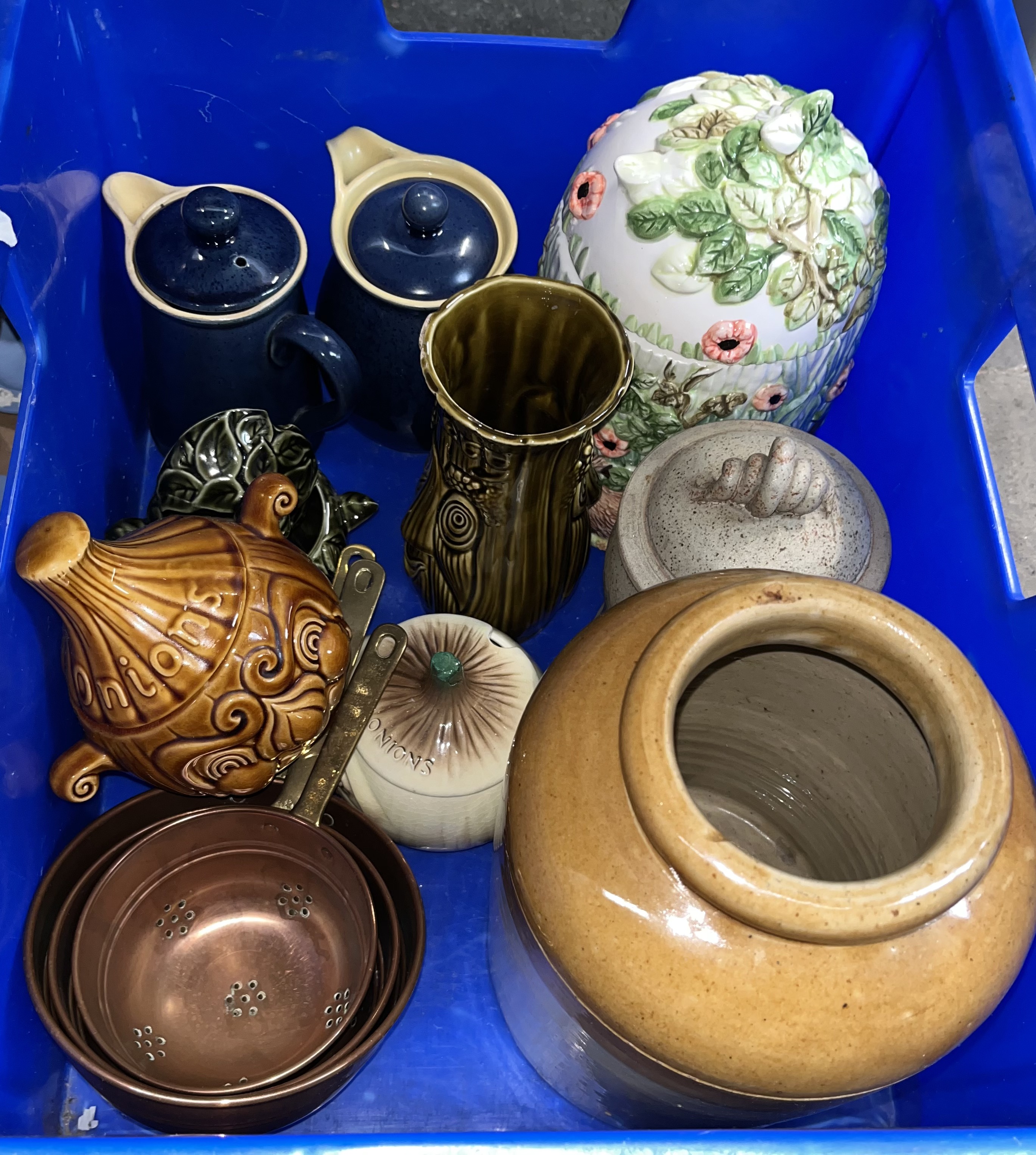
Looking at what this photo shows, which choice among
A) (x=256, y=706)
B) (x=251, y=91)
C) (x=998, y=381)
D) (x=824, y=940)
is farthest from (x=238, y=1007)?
(x=998, y=381)

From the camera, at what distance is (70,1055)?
0.50 meters

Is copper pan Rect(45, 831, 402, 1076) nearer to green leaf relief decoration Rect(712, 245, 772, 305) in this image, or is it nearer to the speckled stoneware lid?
the speckled stoneware lid

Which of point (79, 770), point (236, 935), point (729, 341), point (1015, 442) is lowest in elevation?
point (236, 935)

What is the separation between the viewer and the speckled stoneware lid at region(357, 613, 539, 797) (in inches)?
24.4

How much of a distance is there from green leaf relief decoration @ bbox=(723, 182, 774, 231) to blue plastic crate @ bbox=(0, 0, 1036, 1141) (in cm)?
16

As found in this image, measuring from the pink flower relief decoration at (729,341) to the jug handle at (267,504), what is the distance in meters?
0.27

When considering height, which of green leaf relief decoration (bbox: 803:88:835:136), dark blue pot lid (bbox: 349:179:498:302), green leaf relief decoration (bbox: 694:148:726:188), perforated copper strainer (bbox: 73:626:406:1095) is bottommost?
perforated copper strainer (bbox: 73:626:406:1095)

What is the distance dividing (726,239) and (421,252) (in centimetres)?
20

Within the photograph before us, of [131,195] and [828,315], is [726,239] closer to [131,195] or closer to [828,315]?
[828,315]

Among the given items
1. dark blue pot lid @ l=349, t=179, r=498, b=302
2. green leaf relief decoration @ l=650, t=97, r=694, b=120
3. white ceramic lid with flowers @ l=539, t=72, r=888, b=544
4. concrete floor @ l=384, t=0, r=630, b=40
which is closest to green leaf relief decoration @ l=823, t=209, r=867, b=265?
white ceramic lid with flowers @ l=539, t=72, r=888, b=544

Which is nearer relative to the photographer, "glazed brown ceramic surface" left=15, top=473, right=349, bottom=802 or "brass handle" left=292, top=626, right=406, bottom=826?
"glazed brown ceramic surface" left=15, top=473, right=349, bottom=802

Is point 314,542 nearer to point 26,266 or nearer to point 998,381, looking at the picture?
point 26,266

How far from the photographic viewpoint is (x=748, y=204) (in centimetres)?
60

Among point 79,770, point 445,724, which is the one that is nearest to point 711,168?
point 445,724
